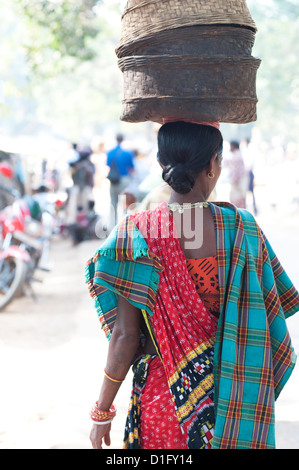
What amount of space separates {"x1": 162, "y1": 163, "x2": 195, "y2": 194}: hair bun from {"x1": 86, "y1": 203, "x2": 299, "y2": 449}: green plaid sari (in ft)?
0.39

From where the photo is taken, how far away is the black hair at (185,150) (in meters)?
2.18

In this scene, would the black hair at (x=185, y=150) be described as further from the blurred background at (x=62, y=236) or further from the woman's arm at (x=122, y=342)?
the blurred background at (x=62, y=236)

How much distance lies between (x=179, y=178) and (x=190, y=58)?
1.34ft

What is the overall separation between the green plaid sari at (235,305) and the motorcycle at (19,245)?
5.15 m

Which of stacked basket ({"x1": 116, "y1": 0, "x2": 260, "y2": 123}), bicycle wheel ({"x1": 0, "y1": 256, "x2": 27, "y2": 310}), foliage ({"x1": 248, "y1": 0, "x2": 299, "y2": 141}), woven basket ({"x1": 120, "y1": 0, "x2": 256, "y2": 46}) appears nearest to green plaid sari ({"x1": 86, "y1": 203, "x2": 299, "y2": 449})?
stacked basket ({"x1": 116, "y1": 0, "x2": 260, "y2": 123})

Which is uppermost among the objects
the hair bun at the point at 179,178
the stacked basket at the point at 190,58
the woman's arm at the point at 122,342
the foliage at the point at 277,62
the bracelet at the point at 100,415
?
the foliage at the point at 277,62

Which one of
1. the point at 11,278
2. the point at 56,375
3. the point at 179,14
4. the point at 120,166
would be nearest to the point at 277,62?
the point at 120,166

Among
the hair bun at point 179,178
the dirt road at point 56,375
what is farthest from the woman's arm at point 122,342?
the dirt road at point 56,375

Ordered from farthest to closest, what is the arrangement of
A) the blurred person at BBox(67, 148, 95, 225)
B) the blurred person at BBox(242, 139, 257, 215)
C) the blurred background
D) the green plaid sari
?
the blurred person at BBox(242, 139, 257, 215) → the blurred person at BBox(67, 148, 95, 225) → the blurred background → the green plaid sari

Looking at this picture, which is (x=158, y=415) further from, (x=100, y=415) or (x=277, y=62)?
(x=277, y=62)

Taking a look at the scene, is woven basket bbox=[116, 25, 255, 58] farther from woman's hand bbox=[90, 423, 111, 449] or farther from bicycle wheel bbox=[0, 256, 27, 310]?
bicycle wheel bbox=[0, 256, 27, 310]

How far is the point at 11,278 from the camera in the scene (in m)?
7.34

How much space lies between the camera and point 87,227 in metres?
13.0

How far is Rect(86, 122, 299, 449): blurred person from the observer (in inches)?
83.5
